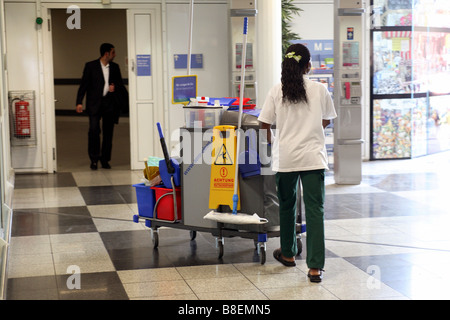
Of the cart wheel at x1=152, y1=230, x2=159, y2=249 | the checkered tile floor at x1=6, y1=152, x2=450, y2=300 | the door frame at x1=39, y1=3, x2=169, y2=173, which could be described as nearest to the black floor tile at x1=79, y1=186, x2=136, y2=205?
the checkered tile floor at x1=6, y1=152, x2=450, y2=300

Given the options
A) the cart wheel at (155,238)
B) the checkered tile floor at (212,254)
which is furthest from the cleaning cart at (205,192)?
the checkered tile floor at (212,254)

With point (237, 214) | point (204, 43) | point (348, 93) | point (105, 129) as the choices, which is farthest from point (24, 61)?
point (237, 214)

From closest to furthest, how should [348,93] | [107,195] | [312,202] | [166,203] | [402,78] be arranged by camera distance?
[312,202] < [166,203] < [107,195] < [348,93] < [402,78]

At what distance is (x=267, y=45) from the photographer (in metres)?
8.52

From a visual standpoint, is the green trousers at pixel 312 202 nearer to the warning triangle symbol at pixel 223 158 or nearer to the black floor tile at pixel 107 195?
the warning triangle symbol at pixel 223 158

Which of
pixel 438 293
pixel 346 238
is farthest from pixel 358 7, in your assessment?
pixel 438 293

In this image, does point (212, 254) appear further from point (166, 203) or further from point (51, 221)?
point (51, 221)

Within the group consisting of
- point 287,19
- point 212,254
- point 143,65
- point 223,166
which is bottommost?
point 212,254

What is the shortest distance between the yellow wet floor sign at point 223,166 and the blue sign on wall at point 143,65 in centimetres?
507

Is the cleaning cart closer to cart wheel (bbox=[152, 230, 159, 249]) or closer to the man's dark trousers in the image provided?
cart wheel (bbox=[152, 230, 159, 249])

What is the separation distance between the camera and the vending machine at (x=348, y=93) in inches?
335

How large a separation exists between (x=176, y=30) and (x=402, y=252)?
555cm

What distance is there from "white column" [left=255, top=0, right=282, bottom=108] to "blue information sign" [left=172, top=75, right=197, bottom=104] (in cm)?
309

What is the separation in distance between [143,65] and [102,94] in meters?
0.74
